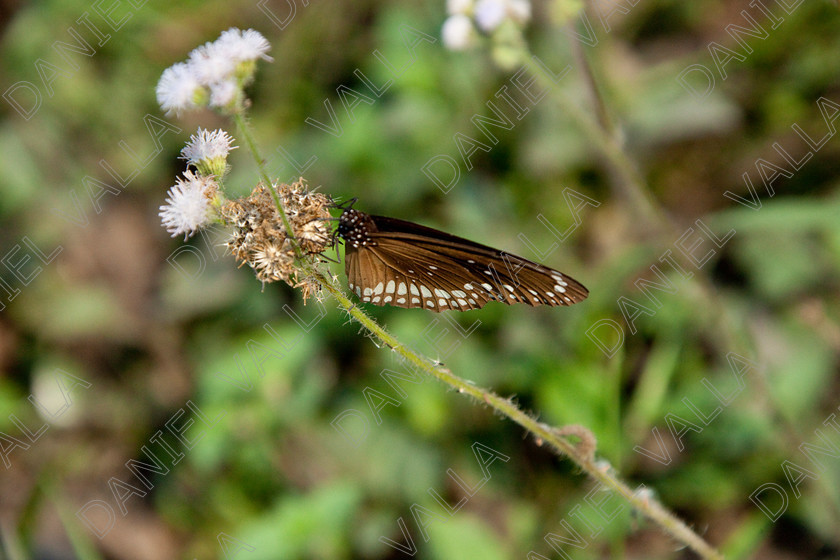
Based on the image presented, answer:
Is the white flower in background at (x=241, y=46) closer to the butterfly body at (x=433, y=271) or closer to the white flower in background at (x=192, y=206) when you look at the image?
the white flower in background at (x=192, y=206)

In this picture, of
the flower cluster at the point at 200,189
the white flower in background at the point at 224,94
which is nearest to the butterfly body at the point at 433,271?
the flower cluster at the point at 200,189

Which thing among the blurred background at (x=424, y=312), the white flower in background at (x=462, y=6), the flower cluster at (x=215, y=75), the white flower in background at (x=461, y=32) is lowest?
the blurred background at (x=424, y=312)

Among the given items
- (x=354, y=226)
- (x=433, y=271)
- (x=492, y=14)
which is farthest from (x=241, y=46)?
(x=492, y=14)

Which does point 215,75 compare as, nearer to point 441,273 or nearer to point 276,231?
point 276,231

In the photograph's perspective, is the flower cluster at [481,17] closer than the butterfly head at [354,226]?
No

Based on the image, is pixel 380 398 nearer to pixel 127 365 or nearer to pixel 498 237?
pixel 498 237

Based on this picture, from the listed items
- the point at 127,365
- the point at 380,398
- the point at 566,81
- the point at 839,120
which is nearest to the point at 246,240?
the point at 380,398

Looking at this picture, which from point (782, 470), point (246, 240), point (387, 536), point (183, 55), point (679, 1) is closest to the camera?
point (246, 240)
